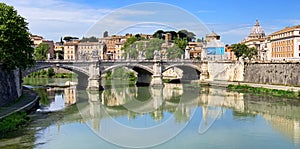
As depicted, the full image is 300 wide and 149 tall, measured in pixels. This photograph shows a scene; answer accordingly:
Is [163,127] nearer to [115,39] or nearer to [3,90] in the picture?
[3,90]

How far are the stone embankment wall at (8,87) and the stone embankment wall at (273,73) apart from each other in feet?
48.3

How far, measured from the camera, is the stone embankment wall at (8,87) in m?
14.2

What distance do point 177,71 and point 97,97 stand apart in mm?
16202

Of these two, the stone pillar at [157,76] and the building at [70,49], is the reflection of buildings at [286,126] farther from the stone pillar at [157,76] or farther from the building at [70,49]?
the building at [70,49]

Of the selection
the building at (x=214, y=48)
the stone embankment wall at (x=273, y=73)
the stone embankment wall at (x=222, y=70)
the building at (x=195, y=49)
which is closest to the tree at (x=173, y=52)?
the building at (x=214, y=48)

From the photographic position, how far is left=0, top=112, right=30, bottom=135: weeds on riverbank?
10.8 meters

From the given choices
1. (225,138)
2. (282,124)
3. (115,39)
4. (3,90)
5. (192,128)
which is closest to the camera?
(225,138)

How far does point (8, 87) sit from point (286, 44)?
24612 millimetres

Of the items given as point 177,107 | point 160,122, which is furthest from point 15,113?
point 177,107

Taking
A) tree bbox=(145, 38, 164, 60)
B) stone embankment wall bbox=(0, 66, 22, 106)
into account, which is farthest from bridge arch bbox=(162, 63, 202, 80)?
stone embankment wall bbox=(0, 66, 22, 106)

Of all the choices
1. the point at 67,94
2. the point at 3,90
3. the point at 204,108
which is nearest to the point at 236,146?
the point at 204,108

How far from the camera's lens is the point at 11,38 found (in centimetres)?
1498

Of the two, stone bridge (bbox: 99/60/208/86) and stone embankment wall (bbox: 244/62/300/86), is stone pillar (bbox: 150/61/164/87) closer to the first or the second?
stone bridge (bbox: 99/60/208/86)

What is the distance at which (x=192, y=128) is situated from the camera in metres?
12.3
